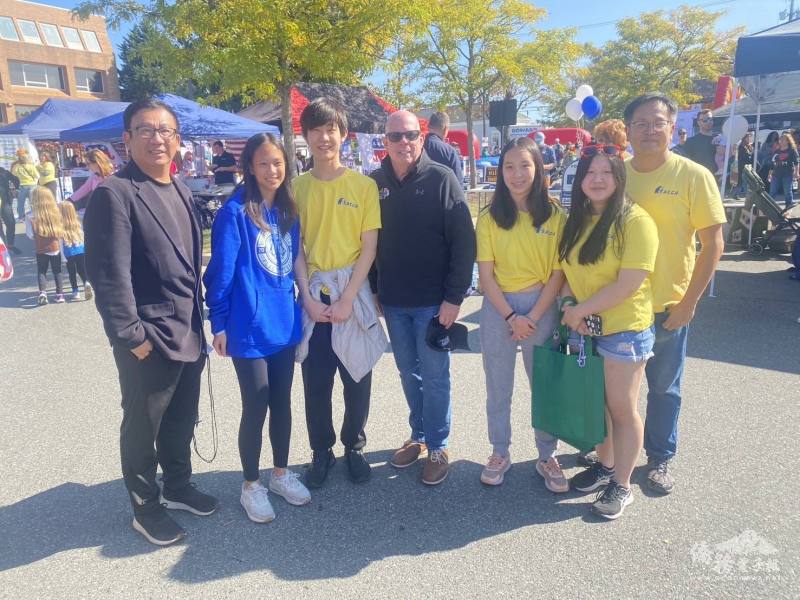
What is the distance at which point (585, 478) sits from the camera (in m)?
2.99

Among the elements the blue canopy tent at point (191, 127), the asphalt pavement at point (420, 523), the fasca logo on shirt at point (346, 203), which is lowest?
the asphalt pavement at point (420, 523)

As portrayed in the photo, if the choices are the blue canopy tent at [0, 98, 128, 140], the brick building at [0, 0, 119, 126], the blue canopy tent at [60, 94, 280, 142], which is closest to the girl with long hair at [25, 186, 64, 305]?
the blue canopy tent at [60, 94, 280, 142]

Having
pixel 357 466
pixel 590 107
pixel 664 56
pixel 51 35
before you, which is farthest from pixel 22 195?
pixel 51 35

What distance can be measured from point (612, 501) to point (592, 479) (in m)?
0.23

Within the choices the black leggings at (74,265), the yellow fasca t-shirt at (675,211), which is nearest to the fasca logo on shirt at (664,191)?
the yellow fasca t-shirt at (675,211)

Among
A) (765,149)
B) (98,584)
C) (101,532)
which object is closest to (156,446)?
(101,532)

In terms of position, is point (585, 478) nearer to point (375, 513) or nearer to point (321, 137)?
point (375, 513)

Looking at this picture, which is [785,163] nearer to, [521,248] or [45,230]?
[521,248]

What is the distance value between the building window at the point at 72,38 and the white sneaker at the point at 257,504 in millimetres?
51838

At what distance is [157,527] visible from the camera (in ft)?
8.70

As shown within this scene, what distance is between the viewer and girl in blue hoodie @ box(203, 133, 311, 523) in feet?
8.62

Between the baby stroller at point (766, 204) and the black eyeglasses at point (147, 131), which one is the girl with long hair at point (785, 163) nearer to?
the baby stroller at point (766, 204)

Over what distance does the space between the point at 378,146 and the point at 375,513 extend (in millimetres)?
13237

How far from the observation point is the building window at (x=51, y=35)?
4197 centimetres
